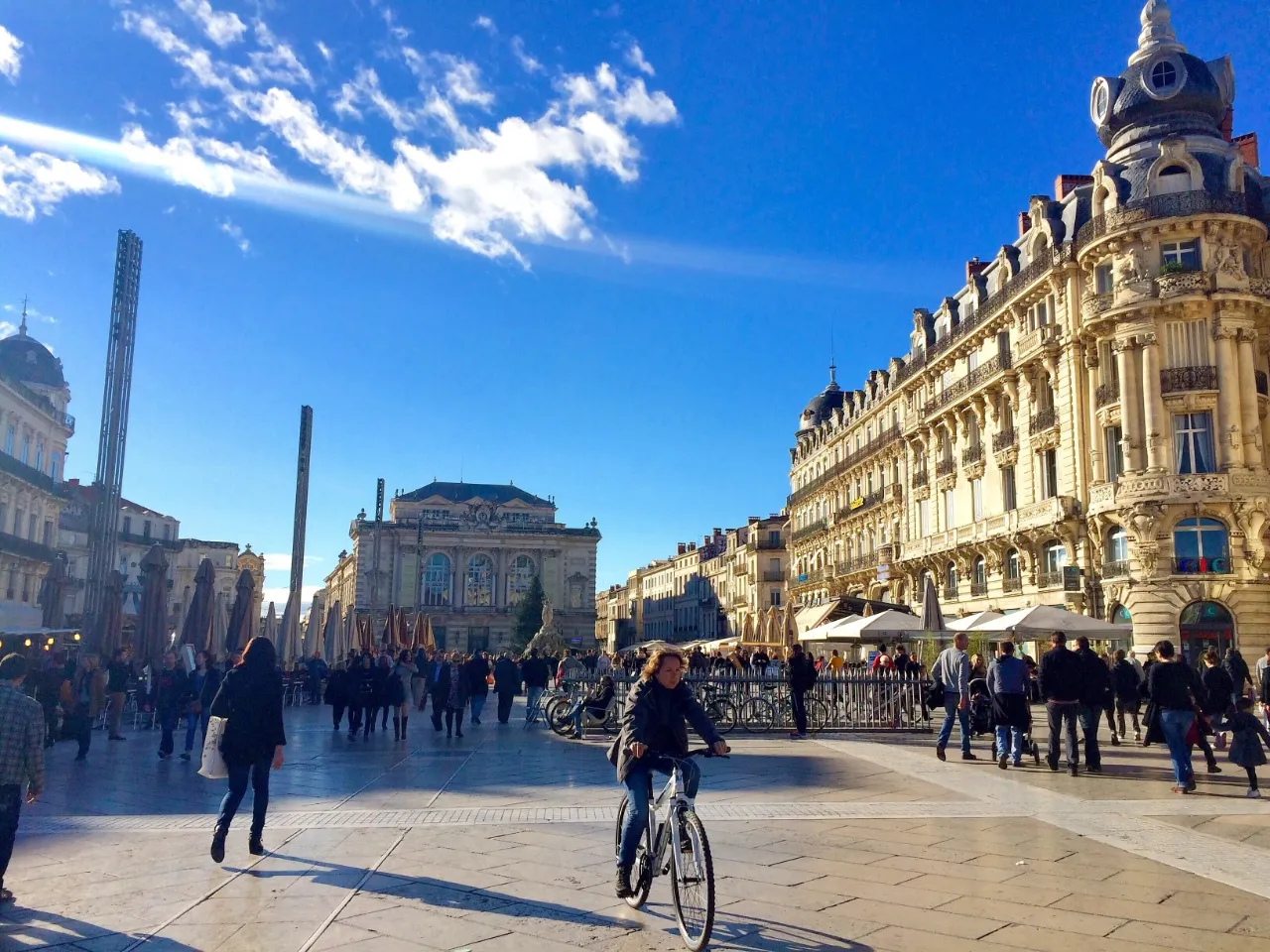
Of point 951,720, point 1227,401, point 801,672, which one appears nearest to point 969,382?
point 1227,401

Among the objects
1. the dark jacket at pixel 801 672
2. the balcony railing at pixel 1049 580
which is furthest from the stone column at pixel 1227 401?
the dark jacket at pixel 801 672

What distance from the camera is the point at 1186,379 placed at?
2767 centimetres

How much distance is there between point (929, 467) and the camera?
41.1m

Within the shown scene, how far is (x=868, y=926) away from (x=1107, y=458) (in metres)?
27.2

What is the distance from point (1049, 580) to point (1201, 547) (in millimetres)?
4799

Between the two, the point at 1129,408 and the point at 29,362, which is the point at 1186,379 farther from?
the point at 29,362

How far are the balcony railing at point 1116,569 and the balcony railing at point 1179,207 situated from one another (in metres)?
9.52

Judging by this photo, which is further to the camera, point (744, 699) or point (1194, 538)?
point (1194, 538)

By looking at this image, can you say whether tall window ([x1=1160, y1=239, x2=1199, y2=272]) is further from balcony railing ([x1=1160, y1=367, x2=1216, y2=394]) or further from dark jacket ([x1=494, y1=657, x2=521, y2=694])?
dark jacket ([x1=494, y1=657, x2=521, y2=694])

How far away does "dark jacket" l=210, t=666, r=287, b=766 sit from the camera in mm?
7211

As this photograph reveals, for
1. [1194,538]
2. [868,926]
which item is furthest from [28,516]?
[868,926]

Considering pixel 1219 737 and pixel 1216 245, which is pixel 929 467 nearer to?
pixel 1216 245

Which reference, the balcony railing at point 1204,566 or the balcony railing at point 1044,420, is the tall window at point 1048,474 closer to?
the balcony railing at point 1044,420

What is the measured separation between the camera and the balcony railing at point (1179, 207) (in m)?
28.0
